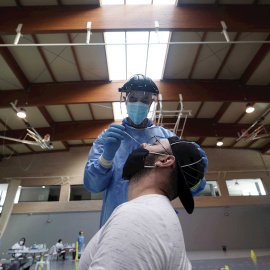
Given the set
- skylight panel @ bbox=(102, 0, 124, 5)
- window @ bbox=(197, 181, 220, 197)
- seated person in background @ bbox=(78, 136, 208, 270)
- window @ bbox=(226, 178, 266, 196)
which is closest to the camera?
seated person in background @ bbox=(78, 136, 208, 270)

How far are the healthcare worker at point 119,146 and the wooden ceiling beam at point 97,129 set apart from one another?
921 centimetres

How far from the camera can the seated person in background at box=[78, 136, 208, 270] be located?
0.46m

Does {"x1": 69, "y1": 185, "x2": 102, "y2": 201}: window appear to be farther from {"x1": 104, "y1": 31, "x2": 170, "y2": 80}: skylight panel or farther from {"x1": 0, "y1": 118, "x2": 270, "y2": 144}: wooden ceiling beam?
{"x1": 104, "y1": 31, "x2": 170, "y2": 80}: skylight panel

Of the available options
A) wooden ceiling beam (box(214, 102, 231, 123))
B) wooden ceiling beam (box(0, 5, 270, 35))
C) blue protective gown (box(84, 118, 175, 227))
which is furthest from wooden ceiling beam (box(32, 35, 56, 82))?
wooden ceiling beam (box(214, 102, 231, 123))

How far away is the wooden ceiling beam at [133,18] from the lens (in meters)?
5.23

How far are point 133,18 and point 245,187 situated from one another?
47.0 feet

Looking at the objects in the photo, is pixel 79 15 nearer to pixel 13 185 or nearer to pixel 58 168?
pixel 58 168

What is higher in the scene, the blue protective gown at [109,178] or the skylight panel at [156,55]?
the skylight panel at [156,55]

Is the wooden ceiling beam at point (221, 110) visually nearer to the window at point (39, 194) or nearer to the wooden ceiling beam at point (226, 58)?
the wooden ceiling beam at point (226, 58)

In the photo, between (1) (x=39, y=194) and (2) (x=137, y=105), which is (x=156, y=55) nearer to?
(2) (x=137, y=105)

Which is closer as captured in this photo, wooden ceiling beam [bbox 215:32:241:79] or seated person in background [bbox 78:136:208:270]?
seated person in background [bbox 78:136:208:270]

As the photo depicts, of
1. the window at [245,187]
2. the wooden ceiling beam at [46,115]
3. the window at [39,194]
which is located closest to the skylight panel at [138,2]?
the wooden ceiling beam at [46,115]

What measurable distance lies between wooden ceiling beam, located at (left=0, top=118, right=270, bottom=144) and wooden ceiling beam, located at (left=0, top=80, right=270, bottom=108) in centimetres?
270

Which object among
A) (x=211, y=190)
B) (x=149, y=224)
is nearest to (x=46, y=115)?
(x=149, y=224)
